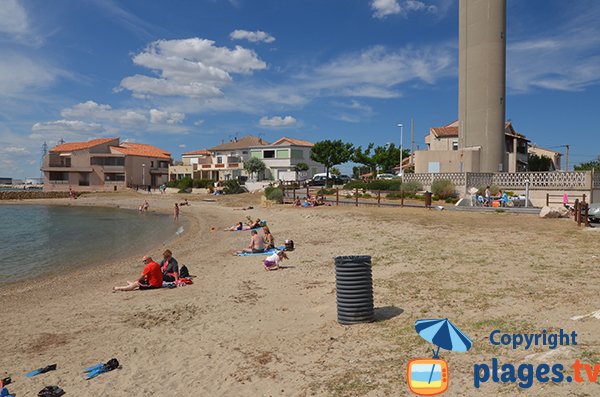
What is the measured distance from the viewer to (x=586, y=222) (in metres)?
17.6

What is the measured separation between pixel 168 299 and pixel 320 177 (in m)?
51.9

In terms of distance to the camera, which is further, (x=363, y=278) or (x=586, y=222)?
(x=586, y=222)

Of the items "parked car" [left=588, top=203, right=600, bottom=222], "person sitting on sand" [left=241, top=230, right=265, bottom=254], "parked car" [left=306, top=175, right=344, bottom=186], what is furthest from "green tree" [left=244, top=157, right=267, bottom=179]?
"parked car" [left=588, top=203, right=600, bottom=222]

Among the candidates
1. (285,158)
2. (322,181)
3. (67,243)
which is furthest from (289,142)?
(67,243)

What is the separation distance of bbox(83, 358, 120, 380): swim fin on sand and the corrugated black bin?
356cm

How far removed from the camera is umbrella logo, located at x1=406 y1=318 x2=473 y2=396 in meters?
4.66

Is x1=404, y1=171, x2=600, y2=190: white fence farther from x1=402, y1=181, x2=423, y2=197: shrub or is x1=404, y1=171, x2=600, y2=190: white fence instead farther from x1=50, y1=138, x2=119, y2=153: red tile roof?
x1=50, y1=138, x2=119, y2=153: red tile roof

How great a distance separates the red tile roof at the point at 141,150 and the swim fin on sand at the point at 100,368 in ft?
248

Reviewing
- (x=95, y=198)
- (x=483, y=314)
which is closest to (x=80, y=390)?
(x=483, y=314)

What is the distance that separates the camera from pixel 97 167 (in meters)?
76.9

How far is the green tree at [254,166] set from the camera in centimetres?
6656

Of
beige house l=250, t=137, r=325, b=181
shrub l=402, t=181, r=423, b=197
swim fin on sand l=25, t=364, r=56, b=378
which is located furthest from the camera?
beige house l=250, t=137, r=325, b=181

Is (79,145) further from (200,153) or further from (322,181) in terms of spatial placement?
(322,181)

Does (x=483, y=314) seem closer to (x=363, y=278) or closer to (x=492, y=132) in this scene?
(x=363, y=278)
